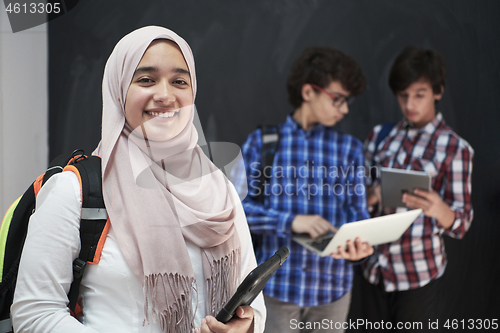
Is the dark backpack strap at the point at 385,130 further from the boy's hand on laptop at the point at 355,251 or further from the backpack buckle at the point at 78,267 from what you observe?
the backpack buckle at the point at 78,267

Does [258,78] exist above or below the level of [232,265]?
above

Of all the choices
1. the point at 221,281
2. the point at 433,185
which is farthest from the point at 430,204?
the point at 221,281

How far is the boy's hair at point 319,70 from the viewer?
187 centimetres

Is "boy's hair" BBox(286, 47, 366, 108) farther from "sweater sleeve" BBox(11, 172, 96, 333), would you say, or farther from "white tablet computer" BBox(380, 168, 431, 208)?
"sweater sleeve" BBox(11, 172, 96, 333)

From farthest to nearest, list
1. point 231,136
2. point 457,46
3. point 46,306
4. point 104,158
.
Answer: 1. point 457,46
2. point 231,136
3. point 104,158
4. point 46,306

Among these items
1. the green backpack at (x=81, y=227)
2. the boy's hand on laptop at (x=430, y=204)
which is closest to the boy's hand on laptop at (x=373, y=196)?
the boy's hand on laptop at (x=430, y=204)

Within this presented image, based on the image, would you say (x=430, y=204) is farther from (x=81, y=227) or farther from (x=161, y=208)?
(x=81, y=227)

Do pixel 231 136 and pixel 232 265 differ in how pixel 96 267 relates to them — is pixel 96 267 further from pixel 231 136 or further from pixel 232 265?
pixel 231 136

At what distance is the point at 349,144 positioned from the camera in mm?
1938

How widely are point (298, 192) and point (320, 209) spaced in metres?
0.13

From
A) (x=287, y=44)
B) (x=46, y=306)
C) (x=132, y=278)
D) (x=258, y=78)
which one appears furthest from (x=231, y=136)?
(x=46, y=306)

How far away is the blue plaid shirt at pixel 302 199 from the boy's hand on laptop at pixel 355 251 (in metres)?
0.08

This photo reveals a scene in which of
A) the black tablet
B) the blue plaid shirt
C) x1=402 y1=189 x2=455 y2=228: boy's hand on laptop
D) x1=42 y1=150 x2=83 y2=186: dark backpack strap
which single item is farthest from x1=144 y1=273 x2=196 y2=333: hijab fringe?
x1=402 y1=189 x2=455 y2=228: boy's hand on laptop

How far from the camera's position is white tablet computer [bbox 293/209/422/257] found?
170cm
